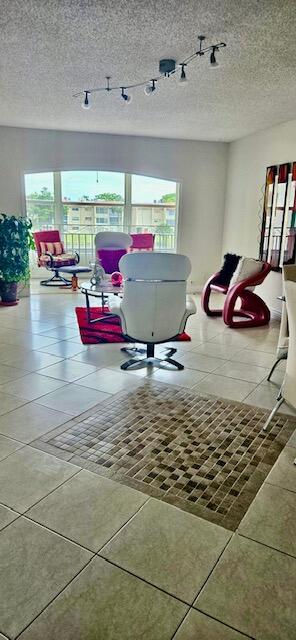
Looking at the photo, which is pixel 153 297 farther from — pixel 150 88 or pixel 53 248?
pixel 53 248

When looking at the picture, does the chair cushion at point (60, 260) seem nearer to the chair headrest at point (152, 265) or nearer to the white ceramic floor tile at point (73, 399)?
the chair headrest at point (152, 265)

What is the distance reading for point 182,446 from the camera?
2.41 metres

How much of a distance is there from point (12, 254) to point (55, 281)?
2.01 metres

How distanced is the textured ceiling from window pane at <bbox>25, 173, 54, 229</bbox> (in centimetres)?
172

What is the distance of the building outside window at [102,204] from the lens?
7.69 m

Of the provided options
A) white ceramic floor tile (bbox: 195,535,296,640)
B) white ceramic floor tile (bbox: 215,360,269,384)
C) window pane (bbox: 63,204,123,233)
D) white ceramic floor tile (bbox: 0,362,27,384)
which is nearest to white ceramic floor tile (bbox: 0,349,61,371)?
white ceramic floor tile (bbox: 0,362,27,384)

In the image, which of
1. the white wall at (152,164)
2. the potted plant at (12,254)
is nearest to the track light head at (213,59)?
the potted plant at (12,254)

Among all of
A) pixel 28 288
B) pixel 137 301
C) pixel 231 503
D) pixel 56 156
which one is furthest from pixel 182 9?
pixel 28 288

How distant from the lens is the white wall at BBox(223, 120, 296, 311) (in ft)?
18.8

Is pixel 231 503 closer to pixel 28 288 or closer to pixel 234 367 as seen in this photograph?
pixel 234 367

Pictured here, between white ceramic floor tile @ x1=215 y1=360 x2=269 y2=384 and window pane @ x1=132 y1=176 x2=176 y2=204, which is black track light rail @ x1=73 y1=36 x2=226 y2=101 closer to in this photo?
white ceramic floor tile @ x1=215 y1=360 x2=269 y2=384

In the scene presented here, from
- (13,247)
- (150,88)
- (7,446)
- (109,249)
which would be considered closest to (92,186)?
(109,249)

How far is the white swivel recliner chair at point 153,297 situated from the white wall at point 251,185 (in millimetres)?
2808

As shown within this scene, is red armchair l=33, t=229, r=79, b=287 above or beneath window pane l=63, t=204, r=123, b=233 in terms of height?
beneath
